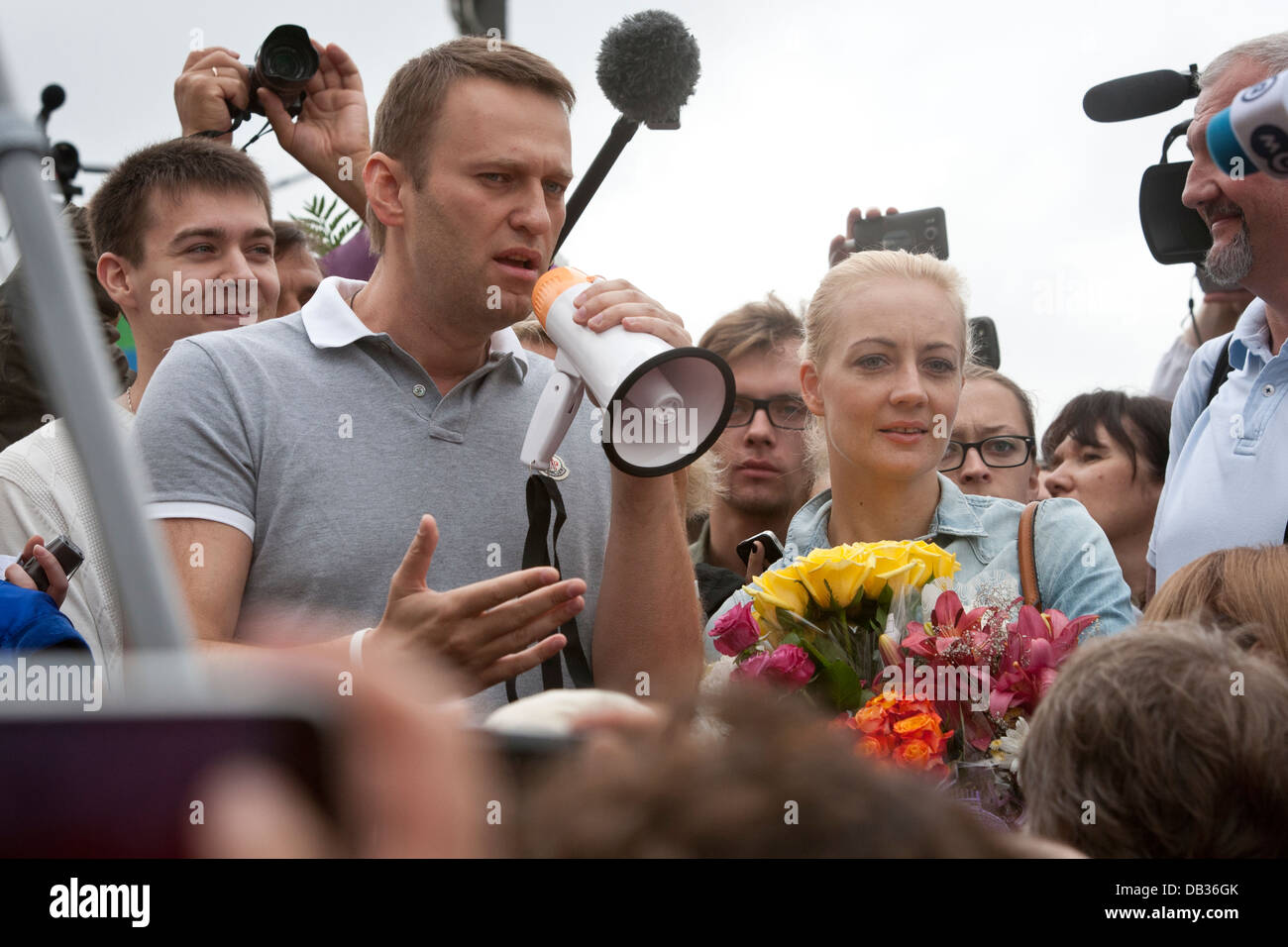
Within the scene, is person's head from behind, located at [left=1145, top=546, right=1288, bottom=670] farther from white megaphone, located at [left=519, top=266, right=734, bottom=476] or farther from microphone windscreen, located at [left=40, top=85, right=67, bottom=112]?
microphone windscreen, located at [left=40, top=85, right=67, bottom=112]

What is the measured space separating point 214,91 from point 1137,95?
250 centimetres

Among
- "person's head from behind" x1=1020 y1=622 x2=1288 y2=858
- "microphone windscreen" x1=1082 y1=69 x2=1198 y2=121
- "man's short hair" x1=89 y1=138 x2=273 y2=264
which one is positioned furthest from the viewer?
"microphone windscreen" x1=1082 y1=69 x2=1198 y2=121

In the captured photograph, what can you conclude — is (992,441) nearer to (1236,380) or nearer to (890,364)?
(1236,380)

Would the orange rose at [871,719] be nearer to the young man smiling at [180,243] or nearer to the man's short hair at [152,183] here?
the young man smiling at [180,243]

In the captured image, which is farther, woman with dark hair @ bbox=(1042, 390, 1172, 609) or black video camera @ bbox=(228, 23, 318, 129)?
woman with dark hair @ bbox=(1042, 390, 1172, 609)

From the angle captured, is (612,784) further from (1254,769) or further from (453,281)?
(453,281)

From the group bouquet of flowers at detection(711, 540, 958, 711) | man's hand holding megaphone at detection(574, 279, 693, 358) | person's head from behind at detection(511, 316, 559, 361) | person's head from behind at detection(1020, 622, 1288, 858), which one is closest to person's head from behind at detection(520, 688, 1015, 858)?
person's head from behind at detection(1020, 622, 1288, 858)

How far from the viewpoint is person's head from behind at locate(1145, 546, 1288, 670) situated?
6.44 feet

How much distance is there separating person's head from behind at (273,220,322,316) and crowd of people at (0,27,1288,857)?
28 cm

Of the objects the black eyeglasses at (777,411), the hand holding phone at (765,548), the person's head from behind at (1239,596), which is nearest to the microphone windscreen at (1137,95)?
the black eyeglasses at (777,411)

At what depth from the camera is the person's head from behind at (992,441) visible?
4066 millimetres

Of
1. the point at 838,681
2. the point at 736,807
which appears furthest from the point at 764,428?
the point at 736,807

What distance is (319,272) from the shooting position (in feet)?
13.6

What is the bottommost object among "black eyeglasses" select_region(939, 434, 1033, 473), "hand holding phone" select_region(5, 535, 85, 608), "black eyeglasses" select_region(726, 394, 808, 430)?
"hand holding phone" select_region(5, 535, 85, 608)
